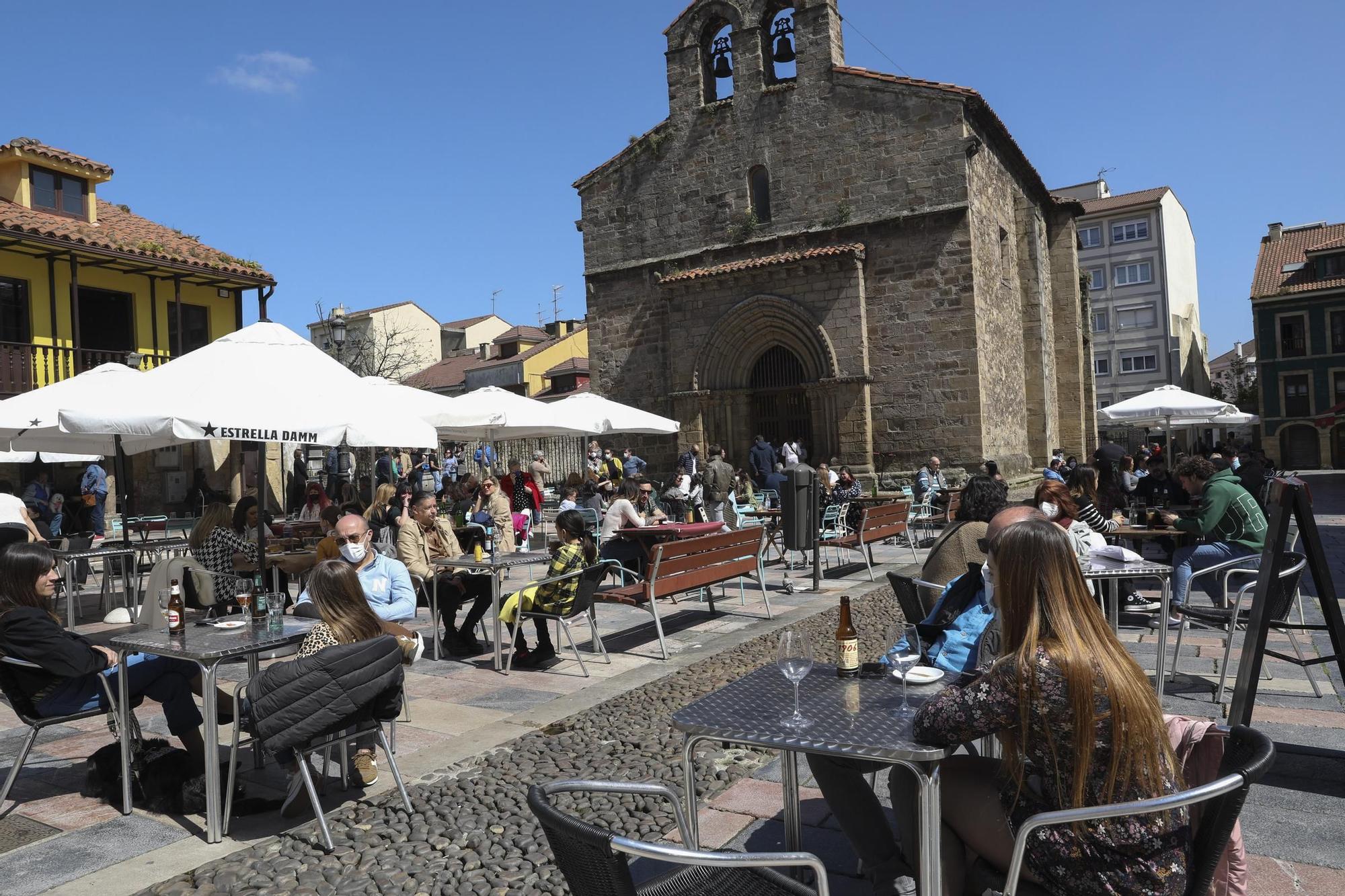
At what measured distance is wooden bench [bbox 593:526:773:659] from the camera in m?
7.05

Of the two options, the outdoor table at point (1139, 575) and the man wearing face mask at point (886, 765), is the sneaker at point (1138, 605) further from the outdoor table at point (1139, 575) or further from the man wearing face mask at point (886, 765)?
the man wearing face mask at point (886, 765)

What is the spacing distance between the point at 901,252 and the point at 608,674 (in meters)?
14.6

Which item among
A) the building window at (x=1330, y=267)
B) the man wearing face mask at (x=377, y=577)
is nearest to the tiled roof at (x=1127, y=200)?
the building window at (x=1330, y=267)

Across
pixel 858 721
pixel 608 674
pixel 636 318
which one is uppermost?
pixel 636 318

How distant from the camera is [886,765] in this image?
2.62 metres

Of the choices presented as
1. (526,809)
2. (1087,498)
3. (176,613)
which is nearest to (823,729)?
(526,809)

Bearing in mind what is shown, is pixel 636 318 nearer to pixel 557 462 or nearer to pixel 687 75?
pixel 687 75

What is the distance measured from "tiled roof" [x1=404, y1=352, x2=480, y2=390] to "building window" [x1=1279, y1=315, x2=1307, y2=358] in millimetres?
38163

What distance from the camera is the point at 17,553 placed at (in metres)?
4.18

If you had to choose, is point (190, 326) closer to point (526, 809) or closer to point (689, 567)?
point (689, 567)

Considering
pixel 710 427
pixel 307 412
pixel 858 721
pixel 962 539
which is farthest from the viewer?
pixel 710 427

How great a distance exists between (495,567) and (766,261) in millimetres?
14256

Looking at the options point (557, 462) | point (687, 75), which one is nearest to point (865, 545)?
point (687, 75)

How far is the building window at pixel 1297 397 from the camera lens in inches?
1722
